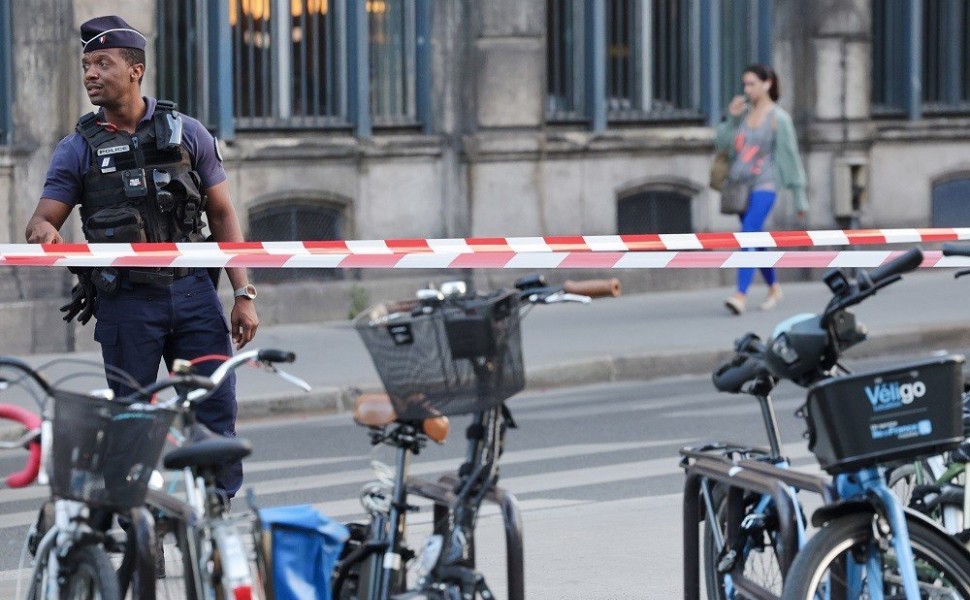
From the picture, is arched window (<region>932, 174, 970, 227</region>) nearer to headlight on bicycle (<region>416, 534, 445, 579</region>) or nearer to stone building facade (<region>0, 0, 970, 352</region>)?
stone building facade (<region>0, 0, 970, 352</region>)

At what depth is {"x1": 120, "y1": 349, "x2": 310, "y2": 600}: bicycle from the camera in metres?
4.40

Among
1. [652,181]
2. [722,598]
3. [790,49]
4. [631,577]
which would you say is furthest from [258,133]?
[722,598]

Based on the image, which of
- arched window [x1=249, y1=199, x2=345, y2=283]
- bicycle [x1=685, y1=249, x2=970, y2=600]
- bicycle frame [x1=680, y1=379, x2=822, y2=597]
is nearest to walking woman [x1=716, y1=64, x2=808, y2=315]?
arched window [x1=249, y1=199, x2=345, y2=283]

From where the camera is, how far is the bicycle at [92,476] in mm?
4357

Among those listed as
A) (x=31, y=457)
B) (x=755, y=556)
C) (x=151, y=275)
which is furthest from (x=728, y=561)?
(x=151, y=275)

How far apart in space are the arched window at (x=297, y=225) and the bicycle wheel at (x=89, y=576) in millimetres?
10290

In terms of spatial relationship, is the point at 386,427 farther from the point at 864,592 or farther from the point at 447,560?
the point at 864,592

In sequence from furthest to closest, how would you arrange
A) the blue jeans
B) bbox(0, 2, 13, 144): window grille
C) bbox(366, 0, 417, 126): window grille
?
bbox(366, 0, 417, 126): window grille, the blue jeans, bbox(0, 2, 13, 144): window grille

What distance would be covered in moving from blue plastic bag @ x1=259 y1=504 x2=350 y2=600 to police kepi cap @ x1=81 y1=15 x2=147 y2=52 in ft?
6.72

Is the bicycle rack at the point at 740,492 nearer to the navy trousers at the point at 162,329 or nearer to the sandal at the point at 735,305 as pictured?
the navy trousers at the point at 162,329

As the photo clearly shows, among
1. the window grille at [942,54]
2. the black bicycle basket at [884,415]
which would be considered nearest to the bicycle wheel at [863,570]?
the black bicycle basket at [884,415]

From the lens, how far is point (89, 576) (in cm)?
454

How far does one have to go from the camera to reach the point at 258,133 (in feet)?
50.1

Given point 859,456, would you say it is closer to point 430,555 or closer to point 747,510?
point 747,510
